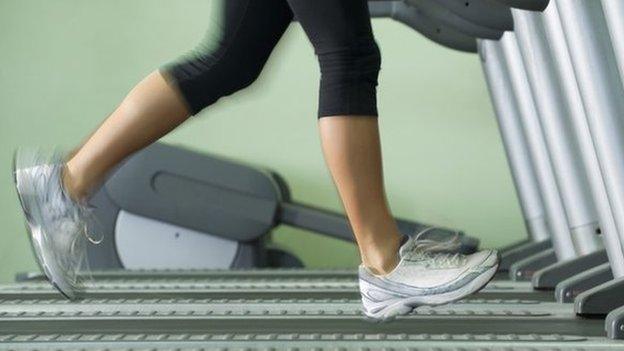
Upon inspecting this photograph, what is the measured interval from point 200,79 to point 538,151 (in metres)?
1.66

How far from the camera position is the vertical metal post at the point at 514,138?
3.92 meters

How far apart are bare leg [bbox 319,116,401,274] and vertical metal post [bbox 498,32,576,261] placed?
1474 millimetres

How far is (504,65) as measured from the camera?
3889 millimetres

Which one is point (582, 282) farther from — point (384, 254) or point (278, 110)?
point (278, 110)

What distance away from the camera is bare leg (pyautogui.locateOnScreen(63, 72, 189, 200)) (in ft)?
7.02

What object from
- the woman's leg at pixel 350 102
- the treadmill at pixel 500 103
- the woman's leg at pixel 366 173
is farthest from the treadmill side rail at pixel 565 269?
the woman's leg at pixel 350 102

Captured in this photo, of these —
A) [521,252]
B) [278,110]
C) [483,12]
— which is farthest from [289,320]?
[278,110]

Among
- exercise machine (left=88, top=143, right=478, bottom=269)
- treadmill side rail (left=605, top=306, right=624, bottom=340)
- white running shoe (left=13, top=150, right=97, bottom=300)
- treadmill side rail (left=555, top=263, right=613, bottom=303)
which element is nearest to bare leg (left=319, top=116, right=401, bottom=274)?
treadmill side rail (left=605, top=306, right=624, bottom=340)

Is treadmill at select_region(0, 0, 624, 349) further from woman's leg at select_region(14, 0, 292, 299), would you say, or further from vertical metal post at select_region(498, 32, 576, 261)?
vertical metal post at select_region(498, 32, 576, 261)

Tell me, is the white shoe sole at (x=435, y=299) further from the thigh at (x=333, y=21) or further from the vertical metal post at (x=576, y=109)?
the vertical metal post at (x=576, y=109)

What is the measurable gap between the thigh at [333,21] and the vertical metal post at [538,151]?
1.57m

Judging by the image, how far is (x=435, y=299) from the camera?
2064 mm

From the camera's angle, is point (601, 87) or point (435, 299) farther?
point (601, 87)

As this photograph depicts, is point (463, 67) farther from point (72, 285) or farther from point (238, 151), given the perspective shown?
point (72, 285)
